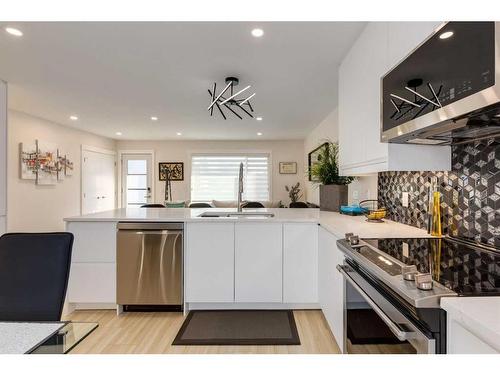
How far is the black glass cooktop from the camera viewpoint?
87cm

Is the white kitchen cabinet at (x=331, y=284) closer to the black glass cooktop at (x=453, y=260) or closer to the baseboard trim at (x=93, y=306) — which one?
the black glass cooktop at (x=453, y=260)

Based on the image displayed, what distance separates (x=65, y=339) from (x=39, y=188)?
197 inches

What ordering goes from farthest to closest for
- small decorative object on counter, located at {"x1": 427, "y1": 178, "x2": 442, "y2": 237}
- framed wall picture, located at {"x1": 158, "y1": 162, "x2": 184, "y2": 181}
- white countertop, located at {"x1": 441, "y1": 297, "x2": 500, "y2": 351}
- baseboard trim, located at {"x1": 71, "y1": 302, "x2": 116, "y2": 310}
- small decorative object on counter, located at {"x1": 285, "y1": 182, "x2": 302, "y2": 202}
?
framed wall picture, located at {"x1": 158, "y1": 162, "x2": 184, "y2": 181}, small decorative object on counter, located at {"x1": 285, "y1": 182, "x2": 302, "y2": 202}, baseboard trim, located at {"x1": 71, "y1": 302, "x2": 116, "y2": 310}, small decorative object on counter, located at {"x1": 427, "y1": 178, "x2": 442, "y2": 237}, white countertop, located at {"x1": 441, "y1": 297, "x2": 500, "y2": 351}

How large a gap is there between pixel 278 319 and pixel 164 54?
2.47 m

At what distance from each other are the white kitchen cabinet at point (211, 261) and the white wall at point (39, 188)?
3486 millimetres

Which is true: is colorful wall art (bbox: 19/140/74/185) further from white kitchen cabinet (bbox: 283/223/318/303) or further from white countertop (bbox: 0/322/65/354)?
white countertop (bbox: 0/322/65/354)

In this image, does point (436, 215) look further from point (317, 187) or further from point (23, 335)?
point (317, 187)

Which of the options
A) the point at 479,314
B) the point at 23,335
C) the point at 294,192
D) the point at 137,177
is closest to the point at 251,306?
the point at 23,335

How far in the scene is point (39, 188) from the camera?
16.2ft

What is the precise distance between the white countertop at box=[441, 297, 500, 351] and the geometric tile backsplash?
0.76 metres

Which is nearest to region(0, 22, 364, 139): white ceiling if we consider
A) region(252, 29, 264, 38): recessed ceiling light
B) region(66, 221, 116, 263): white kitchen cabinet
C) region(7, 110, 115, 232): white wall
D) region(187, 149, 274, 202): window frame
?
region(252, 29, 264, 38): recessed ceiling light

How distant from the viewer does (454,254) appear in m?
1.25

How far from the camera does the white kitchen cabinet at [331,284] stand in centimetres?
181

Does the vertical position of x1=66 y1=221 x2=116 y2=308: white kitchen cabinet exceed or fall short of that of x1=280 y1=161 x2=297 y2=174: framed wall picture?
it falls short
